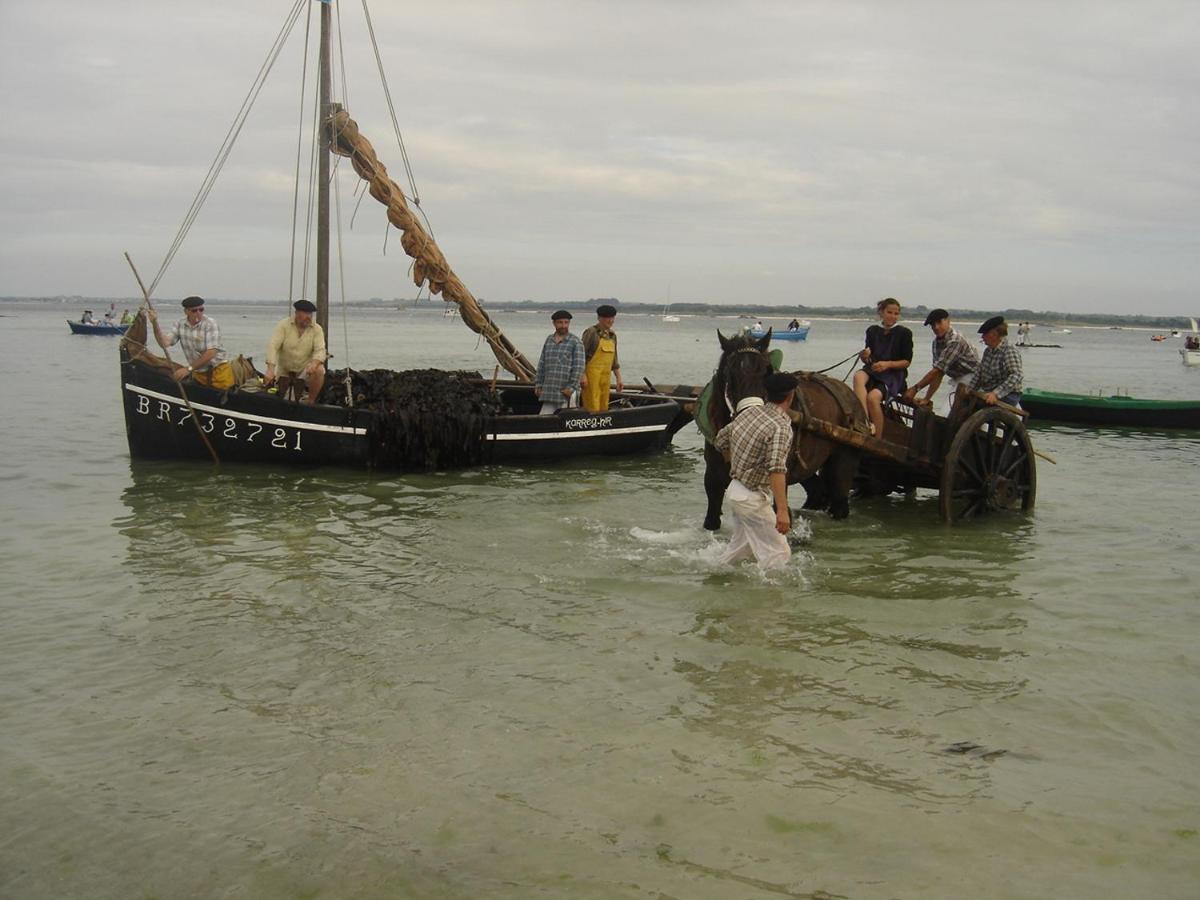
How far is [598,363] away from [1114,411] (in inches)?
525

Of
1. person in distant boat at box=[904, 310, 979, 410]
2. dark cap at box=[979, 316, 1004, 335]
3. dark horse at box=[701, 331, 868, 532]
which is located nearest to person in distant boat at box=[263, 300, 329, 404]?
dark horse at box=[701, 331, 868, 532]

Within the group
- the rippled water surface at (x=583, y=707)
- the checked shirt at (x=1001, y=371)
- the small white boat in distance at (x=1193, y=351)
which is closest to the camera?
the rippled water surface at (x=583, y=707)

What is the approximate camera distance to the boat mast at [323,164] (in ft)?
48.4

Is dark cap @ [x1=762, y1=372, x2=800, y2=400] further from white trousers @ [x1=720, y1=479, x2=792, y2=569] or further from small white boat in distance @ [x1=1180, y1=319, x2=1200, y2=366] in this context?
small white boat in distance @ [x1=1180, y1=319, x2=1200, y2=366]

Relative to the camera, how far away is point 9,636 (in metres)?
6.64

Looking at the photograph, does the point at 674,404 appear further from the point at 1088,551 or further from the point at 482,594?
the point at 482,594

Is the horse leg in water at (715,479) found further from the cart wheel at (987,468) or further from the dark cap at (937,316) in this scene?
the dark cap at (937,316)

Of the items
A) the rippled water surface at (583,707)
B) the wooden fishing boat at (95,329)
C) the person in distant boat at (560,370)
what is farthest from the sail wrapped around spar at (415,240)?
the wooden fishing boat at (95,329)

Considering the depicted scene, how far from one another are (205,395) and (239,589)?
5.87 metres

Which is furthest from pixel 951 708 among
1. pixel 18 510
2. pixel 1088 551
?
pixel 18 510

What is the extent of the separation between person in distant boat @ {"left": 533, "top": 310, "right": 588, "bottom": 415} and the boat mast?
326 centimetres

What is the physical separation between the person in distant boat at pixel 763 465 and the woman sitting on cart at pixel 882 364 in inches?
108

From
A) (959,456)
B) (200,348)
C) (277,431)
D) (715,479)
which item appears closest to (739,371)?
(715,479)

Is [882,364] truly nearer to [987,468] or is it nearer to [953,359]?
[953,359]
